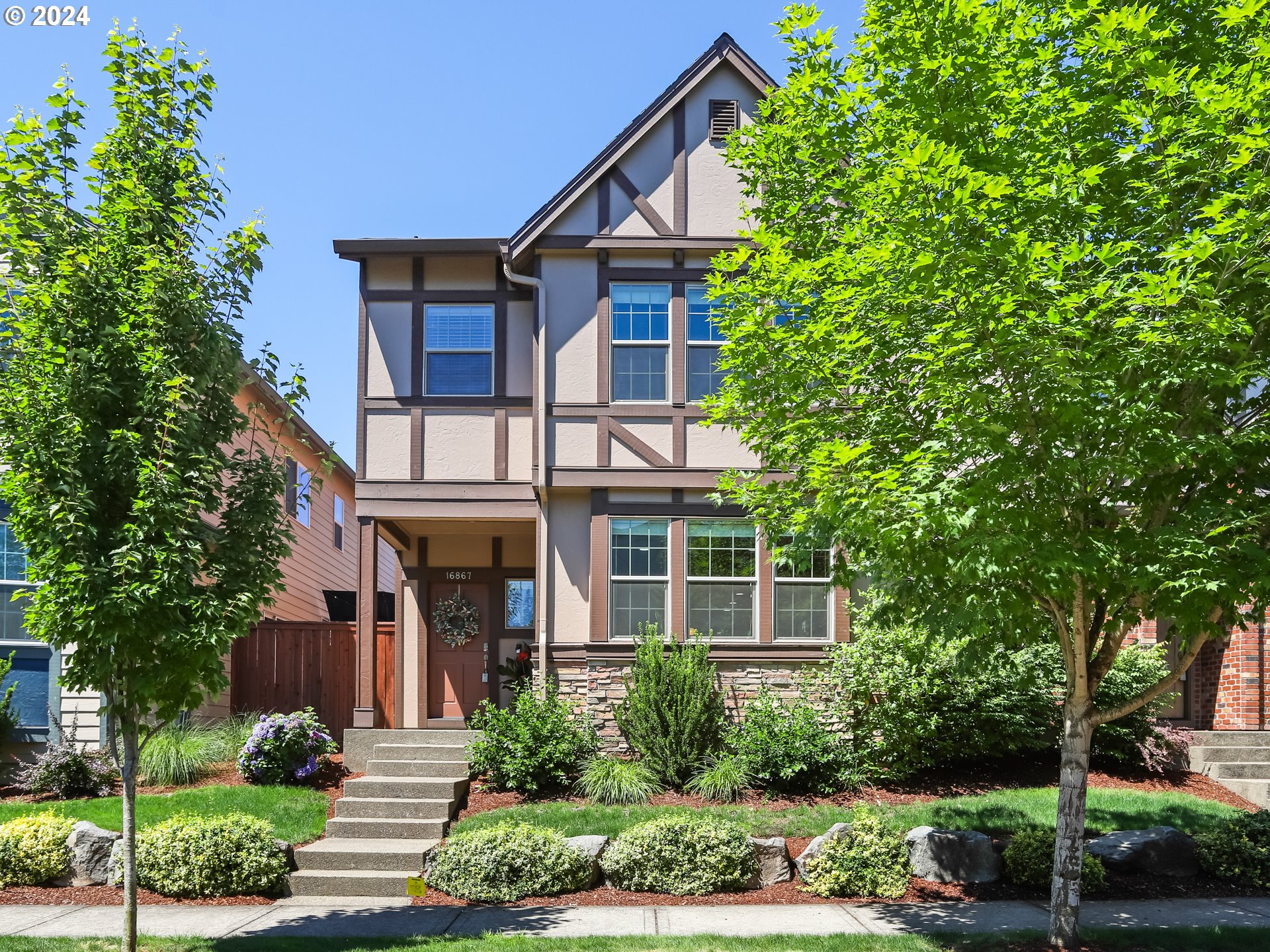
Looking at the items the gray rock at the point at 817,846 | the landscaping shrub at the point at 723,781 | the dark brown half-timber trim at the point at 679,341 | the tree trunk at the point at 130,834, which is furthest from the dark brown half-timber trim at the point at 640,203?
the tree trunk at the point at 130,834

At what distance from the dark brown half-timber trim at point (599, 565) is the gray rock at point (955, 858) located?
17.3 feet

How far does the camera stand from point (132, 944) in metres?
7.70

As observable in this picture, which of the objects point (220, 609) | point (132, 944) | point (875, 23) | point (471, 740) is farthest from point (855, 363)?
point (471, 740)

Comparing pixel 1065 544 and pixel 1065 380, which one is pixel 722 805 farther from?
pixel 1065 380

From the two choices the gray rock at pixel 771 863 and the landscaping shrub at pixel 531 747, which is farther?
the landscaping shrub at pixel 531 747

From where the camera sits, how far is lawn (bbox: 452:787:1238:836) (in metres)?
11.0

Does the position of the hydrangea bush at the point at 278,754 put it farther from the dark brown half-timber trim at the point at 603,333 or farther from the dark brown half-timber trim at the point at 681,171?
the dark brown half-timber trim at the point at 681,171

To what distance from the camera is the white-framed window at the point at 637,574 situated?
14.3 metres

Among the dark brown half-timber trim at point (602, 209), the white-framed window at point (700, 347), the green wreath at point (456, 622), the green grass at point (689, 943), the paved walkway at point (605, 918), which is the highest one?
the dark brown half-timber trim at point (602, 209)

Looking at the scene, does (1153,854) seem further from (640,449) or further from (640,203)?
(640,203)

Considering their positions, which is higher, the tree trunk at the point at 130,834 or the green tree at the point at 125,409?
the green tree at the point at 125,409

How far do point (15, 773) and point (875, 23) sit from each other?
13738 mm

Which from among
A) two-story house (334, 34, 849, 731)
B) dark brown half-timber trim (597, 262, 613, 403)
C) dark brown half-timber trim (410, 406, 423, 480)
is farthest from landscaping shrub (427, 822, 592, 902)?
dark brown half-timber trim (597, 262, 613, 403)

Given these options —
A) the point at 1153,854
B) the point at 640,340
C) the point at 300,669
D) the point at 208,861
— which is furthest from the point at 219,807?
the point at 1153,854
